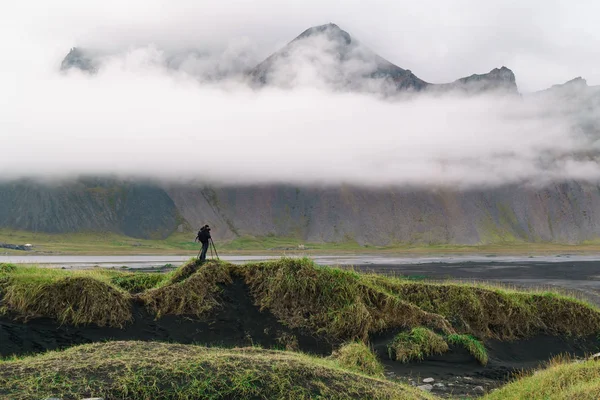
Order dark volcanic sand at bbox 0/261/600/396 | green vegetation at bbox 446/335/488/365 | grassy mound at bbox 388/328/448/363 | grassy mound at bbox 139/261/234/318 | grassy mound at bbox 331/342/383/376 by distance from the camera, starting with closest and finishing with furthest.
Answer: grassy mound at bbox 331/342/383/376, dark volcanic sand at bbox 0/261/600/396, grassy mound at bbox 388/328/448/363, green vegetation at bbox 446/335/488/365, grassy mound at bbox 139/261/234/318

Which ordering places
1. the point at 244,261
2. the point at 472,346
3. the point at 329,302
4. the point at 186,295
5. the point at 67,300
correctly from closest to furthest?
the point at 67,300
the point at 472,346
the point at 186,295
the point at 329,302
the point at 244,261

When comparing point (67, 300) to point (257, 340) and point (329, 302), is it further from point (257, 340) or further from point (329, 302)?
point (329, 302)

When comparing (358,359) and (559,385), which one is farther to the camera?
(358,359)

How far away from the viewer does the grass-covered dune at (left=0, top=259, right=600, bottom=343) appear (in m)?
19.6

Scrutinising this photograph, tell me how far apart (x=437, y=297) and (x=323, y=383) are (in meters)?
15.5

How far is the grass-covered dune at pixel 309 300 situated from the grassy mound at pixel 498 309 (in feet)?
0.15

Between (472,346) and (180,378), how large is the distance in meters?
13.7

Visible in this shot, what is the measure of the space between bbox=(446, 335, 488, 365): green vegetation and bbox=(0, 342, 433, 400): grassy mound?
9.24 meters

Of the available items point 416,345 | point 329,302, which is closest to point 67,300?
point 329,302

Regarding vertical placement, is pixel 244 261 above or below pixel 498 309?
below

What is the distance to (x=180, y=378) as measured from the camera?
10.4 m

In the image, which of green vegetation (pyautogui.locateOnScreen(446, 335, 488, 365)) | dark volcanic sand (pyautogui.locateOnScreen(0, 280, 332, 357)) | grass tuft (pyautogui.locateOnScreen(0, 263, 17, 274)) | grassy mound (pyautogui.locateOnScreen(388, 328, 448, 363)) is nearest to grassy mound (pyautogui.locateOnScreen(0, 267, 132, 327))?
dark volcanic sand (pyautogui.locateOnScreen(0, 280, 332, 357))

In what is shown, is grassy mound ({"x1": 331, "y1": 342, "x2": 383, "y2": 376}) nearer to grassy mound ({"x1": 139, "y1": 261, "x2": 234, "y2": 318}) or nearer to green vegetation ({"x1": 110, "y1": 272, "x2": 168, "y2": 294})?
grassy mound ({"x1": 139, "y1": 261, "x2": 234, "y2": 318})

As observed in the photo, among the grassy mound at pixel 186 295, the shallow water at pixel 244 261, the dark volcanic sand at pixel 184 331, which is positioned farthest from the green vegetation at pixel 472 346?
the shallow water at pixel 244 261
